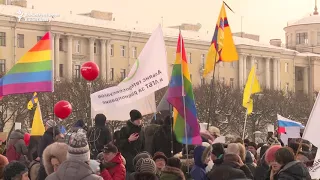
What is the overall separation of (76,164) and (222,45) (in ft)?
31.5

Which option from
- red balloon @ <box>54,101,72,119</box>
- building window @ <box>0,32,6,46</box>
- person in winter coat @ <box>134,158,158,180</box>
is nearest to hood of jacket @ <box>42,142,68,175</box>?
person in winter coat @ <box>134,158,158,180</box>

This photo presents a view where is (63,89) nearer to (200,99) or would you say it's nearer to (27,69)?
(200,99)

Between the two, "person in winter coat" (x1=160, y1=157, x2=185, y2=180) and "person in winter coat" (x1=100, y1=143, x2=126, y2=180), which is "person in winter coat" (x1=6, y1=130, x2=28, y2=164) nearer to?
"person in winter coat" (x1=100, y1=143, x2=126, y2=180)

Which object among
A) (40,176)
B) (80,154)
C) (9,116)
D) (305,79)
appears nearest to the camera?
(80,154)

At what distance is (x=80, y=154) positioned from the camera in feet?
23.7

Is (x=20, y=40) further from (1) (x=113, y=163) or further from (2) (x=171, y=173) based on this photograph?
(2) (x=171, y=173)

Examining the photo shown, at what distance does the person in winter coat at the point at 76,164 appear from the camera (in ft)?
23.2

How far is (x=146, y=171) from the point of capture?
8398 mm

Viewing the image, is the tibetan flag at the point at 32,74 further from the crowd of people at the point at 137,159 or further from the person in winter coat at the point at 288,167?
the person in winter coat at the point at 288,167

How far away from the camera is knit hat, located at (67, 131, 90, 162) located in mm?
7219

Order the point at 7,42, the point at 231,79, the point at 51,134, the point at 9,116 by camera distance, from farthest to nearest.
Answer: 1. the point at 231,79
2. the point at 7,42
3. the point at 9,116
4. the point at 51,134

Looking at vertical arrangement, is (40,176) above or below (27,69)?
below

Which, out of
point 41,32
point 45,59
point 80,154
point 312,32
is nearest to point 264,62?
point 312,32

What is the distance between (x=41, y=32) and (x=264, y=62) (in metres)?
28.0
